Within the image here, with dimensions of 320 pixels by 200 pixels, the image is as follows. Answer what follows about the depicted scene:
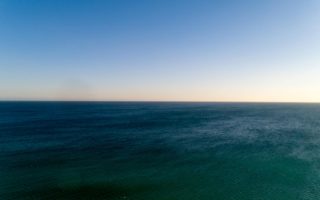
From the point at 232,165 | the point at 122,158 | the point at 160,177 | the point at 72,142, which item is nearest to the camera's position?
the point at 160,177

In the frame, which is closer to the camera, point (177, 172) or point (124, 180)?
point (124, 180)

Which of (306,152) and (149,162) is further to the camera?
(306,152)

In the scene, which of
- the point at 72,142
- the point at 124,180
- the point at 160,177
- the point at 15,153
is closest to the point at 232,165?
the point at 160,177

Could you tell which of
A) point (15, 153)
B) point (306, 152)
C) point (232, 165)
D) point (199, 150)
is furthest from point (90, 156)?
point (306, 152)

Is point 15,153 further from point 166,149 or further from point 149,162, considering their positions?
point 166,149

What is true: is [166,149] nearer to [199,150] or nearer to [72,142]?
[199,150]

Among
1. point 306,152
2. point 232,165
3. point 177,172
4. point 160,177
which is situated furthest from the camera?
point 306,152

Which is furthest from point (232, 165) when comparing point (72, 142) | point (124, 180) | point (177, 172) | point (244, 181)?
point (72, 142)

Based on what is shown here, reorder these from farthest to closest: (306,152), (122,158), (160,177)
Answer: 1. (306,152)
2. (122,158)
3. (160,177)

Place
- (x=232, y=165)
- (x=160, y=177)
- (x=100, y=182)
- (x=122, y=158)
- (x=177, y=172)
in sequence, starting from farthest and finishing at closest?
(x=122, y=158) → (x=232, y=165) → (x=177, y=172) → (x=160, y=177) → (x=100, y=182)
